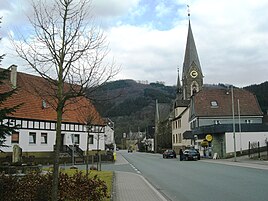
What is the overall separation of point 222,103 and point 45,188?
178ft

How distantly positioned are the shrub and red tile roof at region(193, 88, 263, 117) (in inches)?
1993

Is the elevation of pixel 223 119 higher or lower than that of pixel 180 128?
higher

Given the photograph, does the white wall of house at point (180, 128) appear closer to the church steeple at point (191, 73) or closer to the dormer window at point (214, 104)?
the church steeple at point (191, 73)

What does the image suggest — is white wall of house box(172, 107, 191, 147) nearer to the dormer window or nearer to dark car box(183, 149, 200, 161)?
the dormer window

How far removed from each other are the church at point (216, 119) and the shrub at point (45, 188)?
1306 inches

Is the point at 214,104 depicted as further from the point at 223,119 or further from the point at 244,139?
the point at 244,139

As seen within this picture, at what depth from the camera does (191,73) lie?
92.9 metres

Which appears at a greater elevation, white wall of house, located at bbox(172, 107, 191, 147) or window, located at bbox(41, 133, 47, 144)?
white wall of house, located at bbox(172, 107, 191, 147)

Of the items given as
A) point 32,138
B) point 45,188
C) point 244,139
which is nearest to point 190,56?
point 244,139

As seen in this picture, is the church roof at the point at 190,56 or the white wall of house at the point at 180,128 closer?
the white wall of house at the point at 180,128

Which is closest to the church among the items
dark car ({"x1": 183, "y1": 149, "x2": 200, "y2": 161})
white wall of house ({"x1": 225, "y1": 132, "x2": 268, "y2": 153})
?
white wall of house ({"x1": 225, "y1": 132, "x2": 268, "y2": 153})

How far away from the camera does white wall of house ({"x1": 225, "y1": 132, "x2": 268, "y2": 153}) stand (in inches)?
1908

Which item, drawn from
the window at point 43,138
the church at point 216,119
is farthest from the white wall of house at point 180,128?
the window at point 43,138

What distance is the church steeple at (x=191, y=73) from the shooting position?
9269 centimetres
